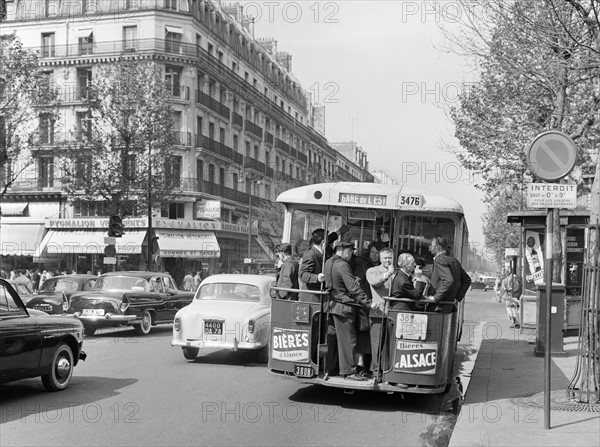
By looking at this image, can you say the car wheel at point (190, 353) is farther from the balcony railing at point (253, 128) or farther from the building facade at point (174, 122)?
the balcony railing at point (253, 128)

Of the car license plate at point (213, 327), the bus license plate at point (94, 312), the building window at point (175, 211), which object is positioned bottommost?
the bus license plate at point (94, 312)

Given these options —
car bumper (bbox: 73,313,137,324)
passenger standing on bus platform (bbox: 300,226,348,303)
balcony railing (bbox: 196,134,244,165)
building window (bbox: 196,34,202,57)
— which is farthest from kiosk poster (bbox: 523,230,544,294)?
building window (bbox: 196,34,202,57)

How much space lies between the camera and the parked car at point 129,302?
17.9 meters

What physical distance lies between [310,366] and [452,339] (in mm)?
1814

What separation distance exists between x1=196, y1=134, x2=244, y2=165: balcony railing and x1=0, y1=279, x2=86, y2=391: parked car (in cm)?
3885

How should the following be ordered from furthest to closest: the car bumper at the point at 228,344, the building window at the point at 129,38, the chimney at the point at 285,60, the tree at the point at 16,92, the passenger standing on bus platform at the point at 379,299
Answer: the chimney at the point at 285,60 → the building window at the point at 129,38 → the tree at the point at 16,92 → the car bumper at the point at 228,344 → the passenger standing on bus platform at the point at 379,299

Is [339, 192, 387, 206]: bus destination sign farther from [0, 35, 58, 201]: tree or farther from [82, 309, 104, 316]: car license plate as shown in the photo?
[0, 35, 58, 201]: tree

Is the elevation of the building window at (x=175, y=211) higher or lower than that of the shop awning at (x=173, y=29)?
lower

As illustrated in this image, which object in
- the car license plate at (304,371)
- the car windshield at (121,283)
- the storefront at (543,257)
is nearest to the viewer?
the car license plate at (304,371)

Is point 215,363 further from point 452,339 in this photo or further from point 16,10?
point 16,10

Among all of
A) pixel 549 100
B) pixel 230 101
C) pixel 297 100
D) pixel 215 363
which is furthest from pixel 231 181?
pixel 215 363

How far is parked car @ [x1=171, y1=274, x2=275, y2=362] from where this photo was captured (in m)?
13.1

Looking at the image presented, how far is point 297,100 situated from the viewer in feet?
244

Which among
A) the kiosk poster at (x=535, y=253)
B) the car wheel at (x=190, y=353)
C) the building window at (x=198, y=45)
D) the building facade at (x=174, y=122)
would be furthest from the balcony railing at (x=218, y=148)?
the car wheel at (x=190, y=353)
